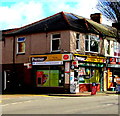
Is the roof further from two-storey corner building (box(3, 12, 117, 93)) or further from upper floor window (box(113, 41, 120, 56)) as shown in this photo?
upper floor window (box(113, 41, 120, 56))

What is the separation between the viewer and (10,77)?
106 feet

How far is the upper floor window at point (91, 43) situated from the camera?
29938 millimetres

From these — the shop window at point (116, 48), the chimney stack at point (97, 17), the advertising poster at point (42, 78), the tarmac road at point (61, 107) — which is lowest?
the tarmac road at point (61, 107)

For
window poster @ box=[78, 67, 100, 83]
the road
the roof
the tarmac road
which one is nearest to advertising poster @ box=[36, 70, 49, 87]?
window poster @ box=[78, 67, 100, 83]

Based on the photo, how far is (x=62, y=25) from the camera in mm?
28797

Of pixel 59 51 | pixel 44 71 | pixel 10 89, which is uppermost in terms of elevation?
pixel 59 51

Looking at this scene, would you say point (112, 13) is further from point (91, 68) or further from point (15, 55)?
point (15, 55)

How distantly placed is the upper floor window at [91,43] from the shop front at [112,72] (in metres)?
2.31

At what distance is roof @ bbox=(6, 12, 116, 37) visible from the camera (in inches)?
1140

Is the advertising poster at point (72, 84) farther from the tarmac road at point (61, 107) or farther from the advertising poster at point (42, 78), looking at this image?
the tarmac road at point (61, 107)

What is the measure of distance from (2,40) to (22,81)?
233 inches

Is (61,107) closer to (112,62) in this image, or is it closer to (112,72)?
(112,62)

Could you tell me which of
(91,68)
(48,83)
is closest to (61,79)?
(48,83)

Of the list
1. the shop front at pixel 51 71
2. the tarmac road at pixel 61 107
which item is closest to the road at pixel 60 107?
the tarmac road at pixel 61 107
